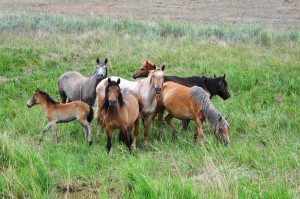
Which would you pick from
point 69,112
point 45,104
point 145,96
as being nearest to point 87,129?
point 69,112

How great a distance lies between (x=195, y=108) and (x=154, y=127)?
132 centimetres

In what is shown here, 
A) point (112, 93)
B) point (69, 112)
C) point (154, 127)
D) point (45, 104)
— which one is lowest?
point (154, 127)

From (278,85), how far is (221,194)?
292 inches

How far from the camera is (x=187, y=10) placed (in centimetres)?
3206

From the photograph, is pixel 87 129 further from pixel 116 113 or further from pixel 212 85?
pixel 212 85

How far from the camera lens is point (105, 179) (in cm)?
628

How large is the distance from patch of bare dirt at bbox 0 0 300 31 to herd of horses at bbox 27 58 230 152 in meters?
14.8

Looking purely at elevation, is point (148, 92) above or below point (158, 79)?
below

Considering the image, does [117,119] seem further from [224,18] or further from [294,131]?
[224,18]

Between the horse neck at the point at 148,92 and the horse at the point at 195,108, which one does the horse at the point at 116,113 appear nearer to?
the horse neck at the point at 148,92

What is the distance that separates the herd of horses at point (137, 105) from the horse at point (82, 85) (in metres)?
0.02

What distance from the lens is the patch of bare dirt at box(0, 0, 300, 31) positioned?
26266mm

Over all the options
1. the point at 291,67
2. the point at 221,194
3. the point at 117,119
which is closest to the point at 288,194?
the point at 221,194

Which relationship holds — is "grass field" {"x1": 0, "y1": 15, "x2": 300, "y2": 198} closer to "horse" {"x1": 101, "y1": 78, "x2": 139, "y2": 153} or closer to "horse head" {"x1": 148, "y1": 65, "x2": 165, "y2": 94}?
"horse" {"x1": 101, "y1": 78, "x2": 139, "y2": 153}
